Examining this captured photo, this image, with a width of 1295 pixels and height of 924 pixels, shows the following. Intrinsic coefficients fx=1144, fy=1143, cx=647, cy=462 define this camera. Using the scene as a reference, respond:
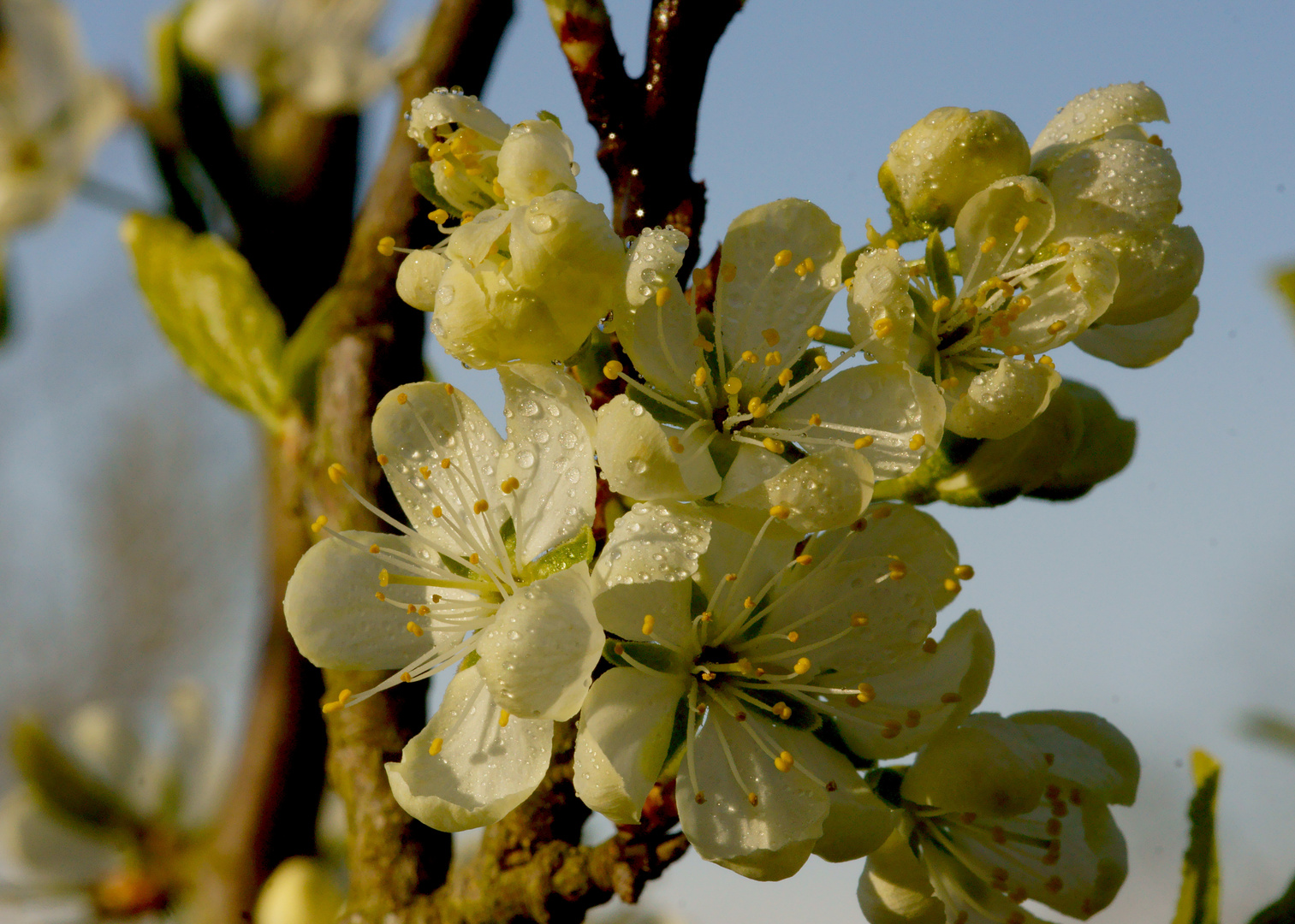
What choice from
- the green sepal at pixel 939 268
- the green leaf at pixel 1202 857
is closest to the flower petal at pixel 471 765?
the green sepal at pixel 939 268

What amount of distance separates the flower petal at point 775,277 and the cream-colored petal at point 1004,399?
0.11 metres

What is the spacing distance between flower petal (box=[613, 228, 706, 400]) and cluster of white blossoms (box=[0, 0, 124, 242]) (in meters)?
1.49

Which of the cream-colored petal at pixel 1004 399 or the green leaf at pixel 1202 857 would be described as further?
the green leaf at pixel 1202 857

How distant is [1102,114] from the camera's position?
0.74 meters

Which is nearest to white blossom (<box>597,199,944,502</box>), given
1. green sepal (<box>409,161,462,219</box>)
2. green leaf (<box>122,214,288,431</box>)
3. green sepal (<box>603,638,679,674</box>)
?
green sepal (<box>603,638,679,674</box>)

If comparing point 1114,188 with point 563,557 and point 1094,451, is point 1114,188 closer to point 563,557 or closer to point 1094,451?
point 1094,451

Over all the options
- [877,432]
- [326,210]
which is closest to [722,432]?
[877,432]

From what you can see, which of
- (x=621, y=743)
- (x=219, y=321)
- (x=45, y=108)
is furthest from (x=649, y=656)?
(x=45, y=108)

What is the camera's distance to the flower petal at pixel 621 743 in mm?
585

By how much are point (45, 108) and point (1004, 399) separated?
2.00m

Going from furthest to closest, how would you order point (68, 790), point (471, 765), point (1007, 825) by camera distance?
point (68, 790) → point (1007, 825) → point (471, 765)

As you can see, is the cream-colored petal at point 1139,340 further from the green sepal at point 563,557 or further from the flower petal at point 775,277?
the green sepal at point 563,557

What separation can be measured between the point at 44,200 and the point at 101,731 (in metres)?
0.95

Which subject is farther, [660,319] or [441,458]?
[441,458]
